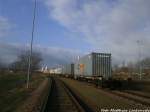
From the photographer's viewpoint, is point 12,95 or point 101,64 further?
point 101,64

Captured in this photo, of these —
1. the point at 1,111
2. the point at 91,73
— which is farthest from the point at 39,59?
the point at 1,111

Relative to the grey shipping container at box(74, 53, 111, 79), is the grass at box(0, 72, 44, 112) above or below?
below

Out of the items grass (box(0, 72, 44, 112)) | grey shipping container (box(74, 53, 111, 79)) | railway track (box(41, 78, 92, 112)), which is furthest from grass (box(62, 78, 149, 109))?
grey shipping container (box(74, 53, 111, 79))

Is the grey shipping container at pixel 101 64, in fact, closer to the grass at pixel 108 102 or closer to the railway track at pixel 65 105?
the grass at pixel 108 102

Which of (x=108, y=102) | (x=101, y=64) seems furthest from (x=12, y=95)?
(x=108, y=102)

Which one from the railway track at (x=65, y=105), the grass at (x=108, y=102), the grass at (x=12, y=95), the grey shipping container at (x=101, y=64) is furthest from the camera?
the grey shipping container at (x=101, y=64)

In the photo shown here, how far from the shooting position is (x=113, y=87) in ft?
121

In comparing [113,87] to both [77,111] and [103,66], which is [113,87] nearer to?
[103,66]

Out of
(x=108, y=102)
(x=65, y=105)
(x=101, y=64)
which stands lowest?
(x=65, y=105)

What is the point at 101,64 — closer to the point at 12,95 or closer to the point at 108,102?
the point at 12,95

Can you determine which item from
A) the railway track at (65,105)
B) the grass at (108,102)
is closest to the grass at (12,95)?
the railway track at (65,105)

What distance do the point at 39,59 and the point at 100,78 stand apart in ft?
462

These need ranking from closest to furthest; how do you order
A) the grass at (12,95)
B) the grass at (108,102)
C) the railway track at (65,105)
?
the railway track at (65,105) → the grass at (108,102) → the grass at (12,95)

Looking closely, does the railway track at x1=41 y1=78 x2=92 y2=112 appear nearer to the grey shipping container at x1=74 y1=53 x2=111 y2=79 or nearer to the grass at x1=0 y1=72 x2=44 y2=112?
the grass at x1=0 y1=72 x2=44 y2=112
